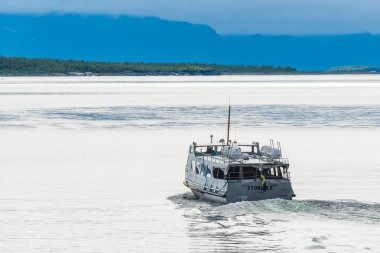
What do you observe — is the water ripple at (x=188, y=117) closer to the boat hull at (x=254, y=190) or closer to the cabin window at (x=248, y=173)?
the cabin window at (x=248, y=173)

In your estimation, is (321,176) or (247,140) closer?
(321,176)

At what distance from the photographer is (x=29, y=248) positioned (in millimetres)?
40781

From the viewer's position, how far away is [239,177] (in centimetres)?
4997

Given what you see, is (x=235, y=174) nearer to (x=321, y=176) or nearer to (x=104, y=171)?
(x=321, y=176)

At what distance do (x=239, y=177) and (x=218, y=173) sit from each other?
1.65 m

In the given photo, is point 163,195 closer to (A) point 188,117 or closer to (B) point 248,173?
(B) point 248,173

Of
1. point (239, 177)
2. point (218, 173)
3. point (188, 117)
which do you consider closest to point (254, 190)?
point (239, 177)

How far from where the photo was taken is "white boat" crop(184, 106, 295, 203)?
49156mm

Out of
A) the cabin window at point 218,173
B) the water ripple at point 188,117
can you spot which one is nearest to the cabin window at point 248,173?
the cabin window at point 218,173

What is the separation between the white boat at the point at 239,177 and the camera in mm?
49156

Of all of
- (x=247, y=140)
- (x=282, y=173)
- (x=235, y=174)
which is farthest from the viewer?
(x=247, y=140)

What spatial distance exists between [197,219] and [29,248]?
9927 millimetres

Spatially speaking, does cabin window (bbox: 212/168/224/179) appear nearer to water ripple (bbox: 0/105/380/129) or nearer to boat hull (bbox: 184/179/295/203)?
boat hull (bbox: 184/179/295/203)

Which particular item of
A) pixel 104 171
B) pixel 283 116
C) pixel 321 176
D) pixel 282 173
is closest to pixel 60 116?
pixel 283 116
